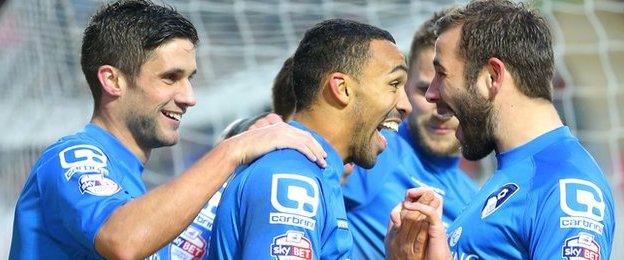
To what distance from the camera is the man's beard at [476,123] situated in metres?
3.83

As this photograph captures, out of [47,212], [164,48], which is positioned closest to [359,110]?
[164,48]

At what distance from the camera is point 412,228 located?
12.3ft

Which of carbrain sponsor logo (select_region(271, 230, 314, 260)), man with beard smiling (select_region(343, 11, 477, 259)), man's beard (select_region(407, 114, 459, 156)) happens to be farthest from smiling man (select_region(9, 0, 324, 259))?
man's beard (select_region(407, 114, 459, 156))

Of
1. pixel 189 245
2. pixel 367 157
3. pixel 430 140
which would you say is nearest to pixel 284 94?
pixel 430 140

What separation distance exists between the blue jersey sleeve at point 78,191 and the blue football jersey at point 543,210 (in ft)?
3.42

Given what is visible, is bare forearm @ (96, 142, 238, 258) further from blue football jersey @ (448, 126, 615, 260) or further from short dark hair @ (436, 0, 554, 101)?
short dark hair @ (436, 0, 554, 101)

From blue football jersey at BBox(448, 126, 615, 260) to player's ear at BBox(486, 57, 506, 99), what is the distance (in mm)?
193

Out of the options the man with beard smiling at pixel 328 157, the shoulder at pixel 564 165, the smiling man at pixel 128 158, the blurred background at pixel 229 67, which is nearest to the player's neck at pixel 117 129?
the smiling man at pixel 128 158

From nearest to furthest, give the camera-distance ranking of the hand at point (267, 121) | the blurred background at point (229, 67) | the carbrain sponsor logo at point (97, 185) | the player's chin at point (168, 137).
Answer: the carbrain sponsor logo at point (97, 185) < the player's chin at point (168, 137) < the hand at point (267, 121) < the blurred background at point (229, 67)

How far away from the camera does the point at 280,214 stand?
3340 mm

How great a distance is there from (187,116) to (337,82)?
10.9ft

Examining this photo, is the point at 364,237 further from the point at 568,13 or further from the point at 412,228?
the point at 568,13

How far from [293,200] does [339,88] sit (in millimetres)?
596

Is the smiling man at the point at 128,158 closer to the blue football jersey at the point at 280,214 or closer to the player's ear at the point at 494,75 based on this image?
the blue football jersey at the point at 280,214
